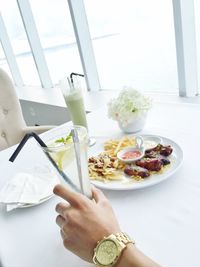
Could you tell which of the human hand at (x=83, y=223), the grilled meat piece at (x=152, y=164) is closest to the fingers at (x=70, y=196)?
the human hand at (x=83, y=223)

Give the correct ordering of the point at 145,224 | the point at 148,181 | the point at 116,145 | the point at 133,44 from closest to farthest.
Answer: the point at 145,224 < the point at 148,181 < the point at 116,145 < the point at 133,44

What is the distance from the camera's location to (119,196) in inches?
26.4

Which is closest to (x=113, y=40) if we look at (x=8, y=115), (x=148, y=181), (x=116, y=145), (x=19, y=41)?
(x=19, y=41)

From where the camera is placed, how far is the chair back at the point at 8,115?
5.13ft

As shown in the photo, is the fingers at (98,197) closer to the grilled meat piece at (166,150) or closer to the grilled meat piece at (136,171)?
the grilled meat piece at (136,171)

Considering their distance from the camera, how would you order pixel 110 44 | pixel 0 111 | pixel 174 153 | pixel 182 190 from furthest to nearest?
pixel 110 44 → pixel 0 111 → pixel 174 153 → pixel 182 190

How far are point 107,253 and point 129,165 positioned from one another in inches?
12.4

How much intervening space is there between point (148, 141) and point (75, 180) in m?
0.32

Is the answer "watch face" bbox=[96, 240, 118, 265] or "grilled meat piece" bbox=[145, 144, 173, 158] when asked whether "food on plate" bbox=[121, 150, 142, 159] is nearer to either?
"grilled meat piece" bbox=[145, 144, 173, 158]

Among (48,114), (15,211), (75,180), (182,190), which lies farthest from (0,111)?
(182,190)

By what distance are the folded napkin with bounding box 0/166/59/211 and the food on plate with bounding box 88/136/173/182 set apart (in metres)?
0.12

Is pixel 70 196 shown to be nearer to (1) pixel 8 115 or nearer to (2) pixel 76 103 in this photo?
(2) pixel 76 103

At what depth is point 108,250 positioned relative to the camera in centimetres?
46

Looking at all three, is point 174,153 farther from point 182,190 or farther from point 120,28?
point 120,28
